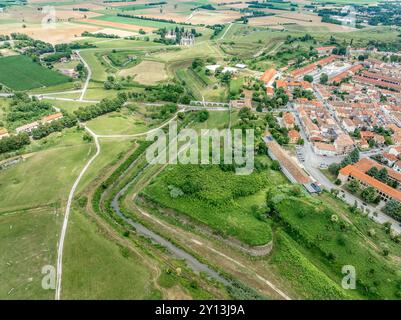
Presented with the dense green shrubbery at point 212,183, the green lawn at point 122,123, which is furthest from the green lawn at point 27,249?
the green lawn at point 122,123

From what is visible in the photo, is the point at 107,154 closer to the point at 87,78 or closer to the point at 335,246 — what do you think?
the point at 335,246

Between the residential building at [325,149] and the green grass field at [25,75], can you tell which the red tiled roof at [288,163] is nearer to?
the residential building at [325,149]

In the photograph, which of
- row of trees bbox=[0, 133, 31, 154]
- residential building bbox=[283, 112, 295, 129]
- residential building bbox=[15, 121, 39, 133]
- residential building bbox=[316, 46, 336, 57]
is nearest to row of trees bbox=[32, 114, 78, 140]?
residential building bbox=[15, 121, 39, 133]

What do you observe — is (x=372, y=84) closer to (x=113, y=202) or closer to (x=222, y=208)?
(x=222, y=208)

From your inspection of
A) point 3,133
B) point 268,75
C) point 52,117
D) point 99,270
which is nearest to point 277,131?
point 268,75

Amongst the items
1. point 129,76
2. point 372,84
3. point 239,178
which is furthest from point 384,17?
point 239,178

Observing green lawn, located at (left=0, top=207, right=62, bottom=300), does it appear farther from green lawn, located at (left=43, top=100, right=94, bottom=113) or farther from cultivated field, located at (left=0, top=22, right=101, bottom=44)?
cultivated field, located at (left=0, top=22, right=101, bottom=44)
